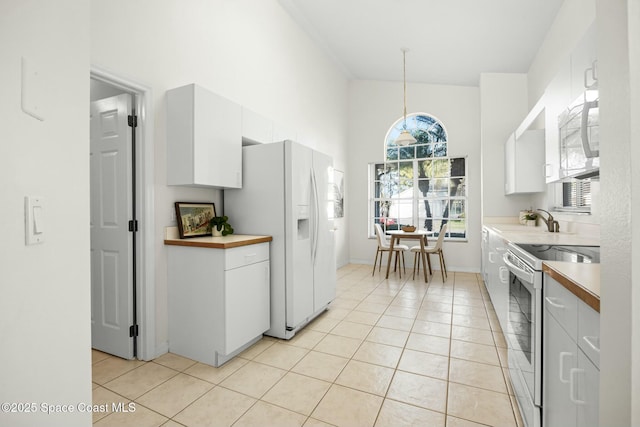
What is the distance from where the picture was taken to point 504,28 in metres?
3.81

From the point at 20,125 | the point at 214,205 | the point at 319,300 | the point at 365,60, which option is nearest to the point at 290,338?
the point at 319,300

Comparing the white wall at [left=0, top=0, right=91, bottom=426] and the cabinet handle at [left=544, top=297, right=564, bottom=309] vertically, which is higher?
the white wall at [left=0, top=0, right=91, bottom=426]

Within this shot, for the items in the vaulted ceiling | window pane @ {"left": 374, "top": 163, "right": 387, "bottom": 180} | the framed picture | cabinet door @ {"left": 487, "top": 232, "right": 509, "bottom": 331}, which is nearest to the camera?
cabinet door @ {"left": 487, "top": 232, "right": 509, "bottom": 331}

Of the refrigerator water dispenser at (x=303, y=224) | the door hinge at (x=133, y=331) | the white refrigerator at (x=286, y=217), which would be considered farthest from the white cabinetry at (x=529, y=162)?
the door hinge at (x=133, y=331)

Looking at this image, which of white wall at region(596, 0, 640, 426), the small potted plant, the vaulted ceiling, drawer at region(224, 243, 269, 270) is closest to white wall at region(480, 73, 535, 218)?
the vaulted ceiling

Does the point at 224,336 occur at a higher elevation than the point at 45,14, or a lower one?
lower

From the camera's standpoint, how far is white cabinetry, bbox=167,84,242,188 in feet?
8.08

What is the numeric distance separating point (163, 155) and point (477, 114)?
17.9ft

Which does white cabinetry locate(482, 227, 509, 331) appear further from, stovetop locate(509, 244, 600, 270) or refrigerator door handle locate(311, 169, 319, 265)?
refrigerator door handle locate(311, 169, 319, 265)

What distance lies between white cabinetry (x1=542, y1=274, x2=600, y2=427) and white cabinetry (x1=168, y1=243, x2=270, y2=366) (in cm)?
192

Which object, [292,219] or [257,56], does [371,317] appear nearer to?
[292,219]

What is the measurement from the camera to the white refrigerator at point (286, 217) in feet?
9.25

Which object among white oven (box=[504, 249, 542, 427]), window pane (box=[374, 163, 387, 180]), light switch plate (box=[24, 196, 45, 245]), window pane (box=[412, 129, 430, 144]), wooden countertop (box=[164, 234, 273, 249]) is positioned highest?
window pane (box=[412, 129, 430, 144])

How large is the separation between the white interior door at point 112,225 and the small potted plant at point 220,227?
2.19ft
